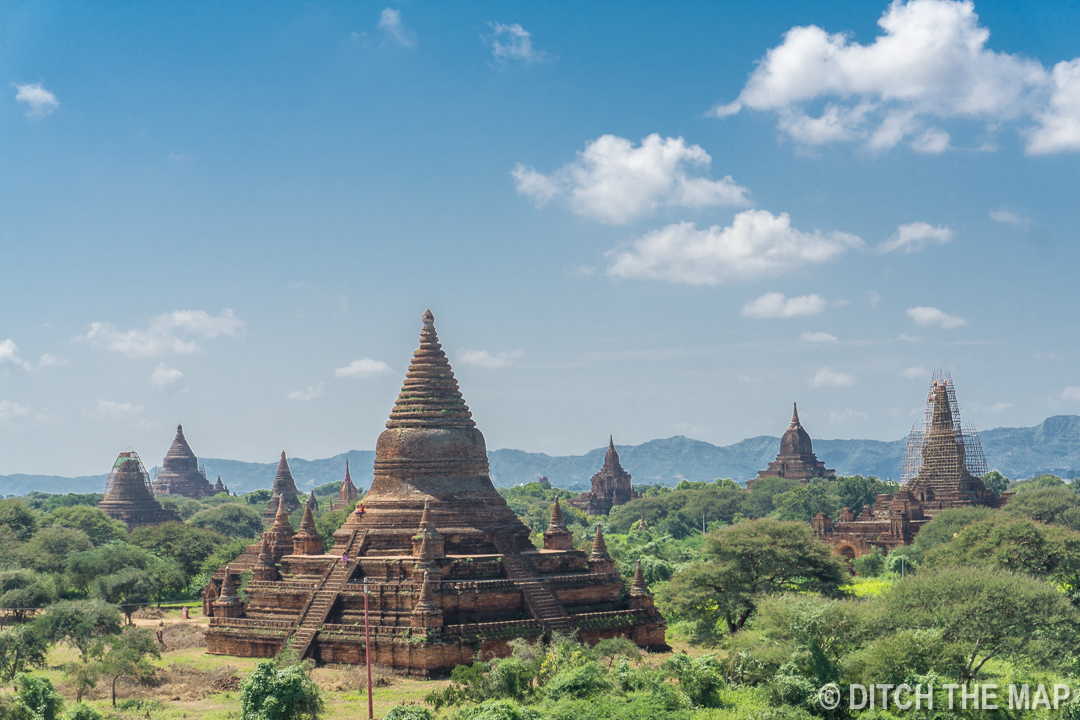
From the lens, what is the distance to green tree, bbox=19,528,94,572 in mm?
70188

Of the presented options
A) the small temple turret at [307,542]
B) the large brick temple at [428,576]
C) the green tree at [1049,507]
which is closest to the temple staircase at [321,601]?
the large brick temple at [428,576]

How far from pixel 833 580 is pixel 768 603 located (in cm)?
1552

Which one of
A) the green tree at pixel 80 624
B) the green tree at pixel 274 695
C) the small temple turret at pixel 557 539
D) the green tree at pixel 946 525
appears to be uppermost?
the small temple turret at pixel 557 539

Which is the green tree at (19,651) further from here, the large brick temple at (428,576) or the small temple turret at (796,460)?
the small temple turret at (796,460)

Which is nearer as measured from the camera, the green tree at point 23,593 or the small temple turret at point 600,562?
the small temple turret at point 600,562

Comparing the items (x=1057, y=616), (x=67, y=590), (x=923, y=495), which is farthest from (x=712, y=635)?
(x=923, y=495)

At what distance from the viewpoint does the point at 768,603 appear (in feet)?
122

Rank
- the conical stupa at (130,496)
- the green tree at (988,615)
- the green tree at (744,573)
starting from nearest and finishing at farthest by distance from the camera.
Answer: the green tree at (988,615), the green tree at (744,573), the conical stupa at (130,496)

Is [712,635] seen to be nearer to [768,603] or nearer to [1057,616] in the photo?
[768,603]

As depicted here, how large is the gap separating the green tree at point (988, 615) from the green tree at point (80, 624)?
29.2 metres

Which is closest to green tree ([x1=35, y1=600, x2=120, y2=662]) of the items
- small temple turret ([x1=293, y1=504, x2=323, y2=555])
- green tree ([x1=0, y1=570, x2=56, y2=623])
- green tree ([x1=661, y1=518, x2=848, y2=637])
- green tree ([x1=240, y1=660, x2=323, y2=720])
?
small temple turret ([x1=293, y1=504, x2=323, y2=555])

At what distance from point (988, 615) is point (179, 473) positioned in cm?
15411

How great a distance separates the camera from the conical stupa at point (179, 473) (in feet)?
562

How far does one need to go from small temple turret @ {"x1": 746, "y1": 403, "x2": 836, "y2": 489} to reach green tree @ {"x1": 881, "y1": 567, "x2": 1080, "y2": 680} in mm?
110022
